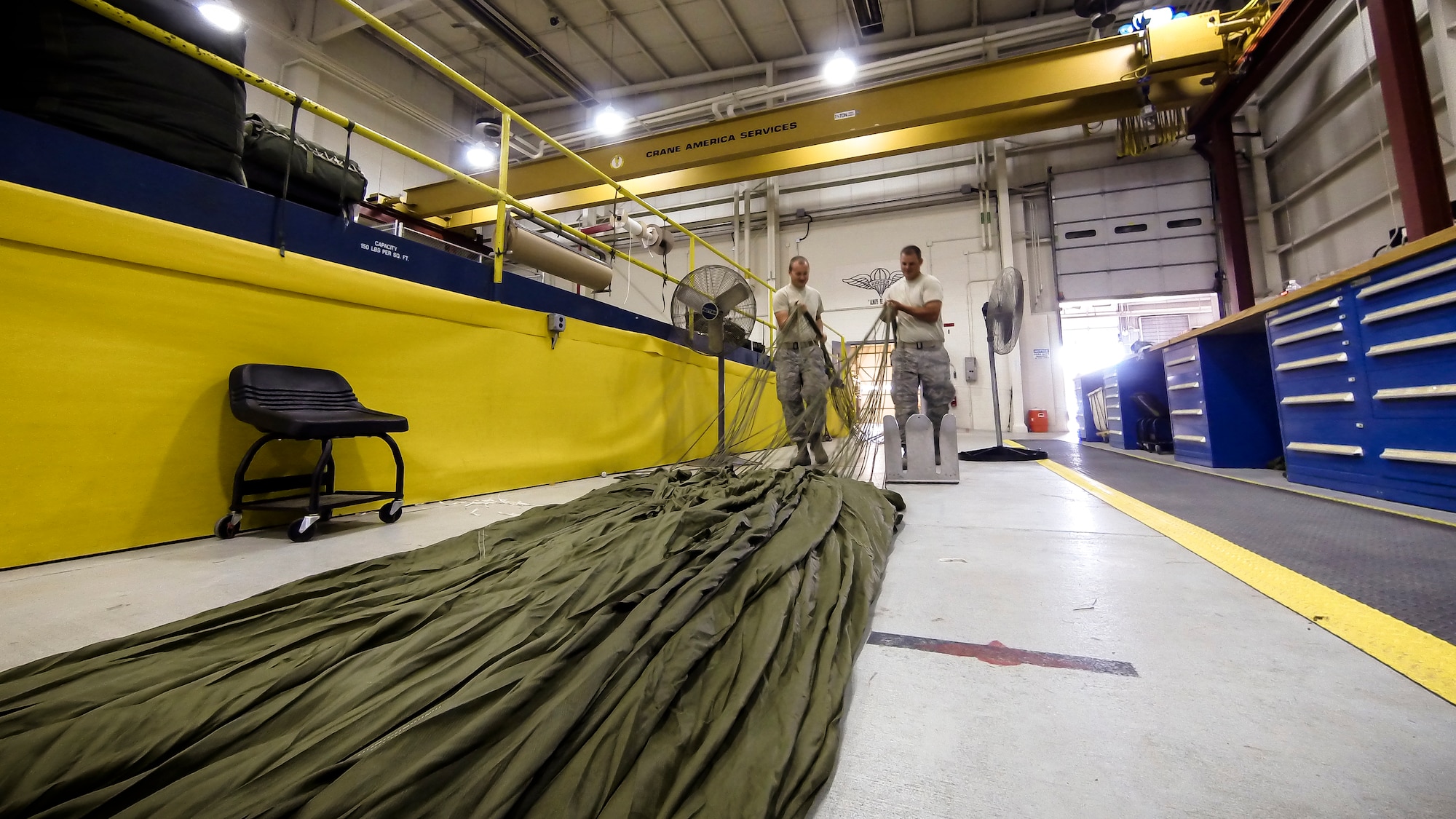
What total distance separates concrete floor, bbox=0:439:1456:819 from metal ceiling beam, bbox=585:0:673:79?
31.8 feet

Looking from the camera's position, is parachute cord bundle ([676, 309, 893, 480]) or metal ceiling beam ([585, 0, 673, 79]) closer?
parachute cord bundle ([676, 309, 893, 480])

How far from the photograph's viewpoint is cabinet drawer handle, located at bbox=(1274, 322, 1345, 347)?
2.49 m

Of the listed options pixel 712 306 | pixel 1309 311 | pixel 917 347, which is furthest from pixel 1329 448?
pixel 712 306

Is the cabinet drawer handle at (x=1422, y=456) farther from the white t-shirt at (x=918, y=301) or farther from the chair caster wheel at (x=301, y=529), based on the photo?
the chair caster wheel at (x=301, y=529)

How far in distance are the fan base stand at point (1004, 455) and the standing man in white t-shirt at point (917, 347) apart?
1.25 m

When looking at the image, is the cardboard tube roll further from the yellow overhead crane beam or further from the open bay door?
the open bay door

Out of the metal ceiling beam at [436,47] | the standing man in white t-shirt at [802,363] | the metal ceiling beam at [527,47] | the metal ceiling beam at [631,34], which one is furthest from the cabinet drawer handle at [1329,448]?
the metal ceiling beam at [436,47]

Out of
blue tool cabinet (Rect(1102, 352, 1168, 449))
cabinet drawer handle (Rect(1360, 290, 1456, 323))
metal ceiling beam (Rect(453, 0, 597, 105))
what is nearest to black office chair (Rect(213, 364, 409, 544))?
cabinet drawer handle (Rect(1360, 290, 1456, 323))

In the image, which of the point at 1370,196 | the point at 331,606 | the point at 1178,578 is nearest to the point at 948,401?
the point at 1178,578

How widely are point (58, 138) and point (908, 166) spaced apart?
1122 centimetres

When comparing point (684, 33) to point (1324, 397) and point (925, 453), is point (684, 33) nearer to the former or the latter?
point (925, 453)

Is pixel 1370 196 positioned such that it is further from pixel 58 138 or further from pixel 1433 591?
pixel 58 138

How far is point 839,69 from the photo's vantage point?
7949mm

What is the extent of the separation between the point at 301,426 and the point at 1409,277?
180 inches
